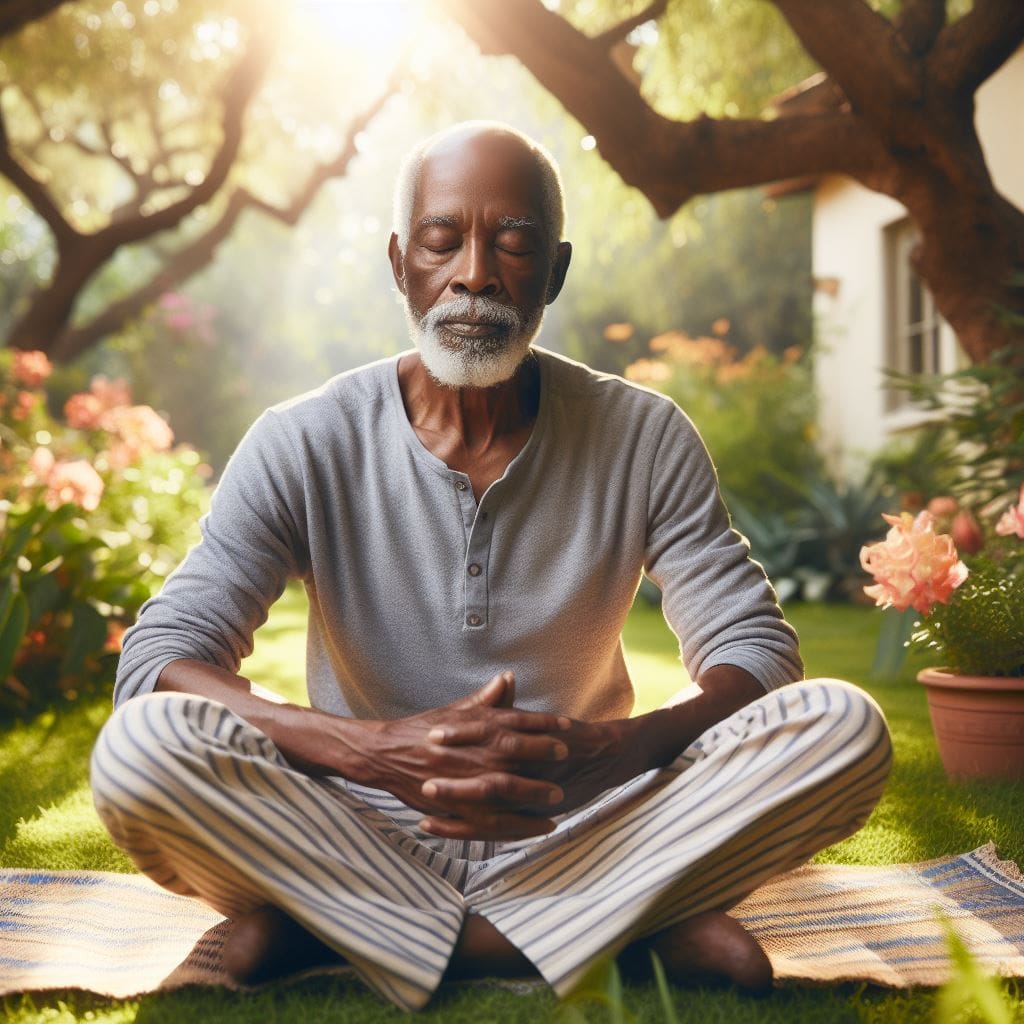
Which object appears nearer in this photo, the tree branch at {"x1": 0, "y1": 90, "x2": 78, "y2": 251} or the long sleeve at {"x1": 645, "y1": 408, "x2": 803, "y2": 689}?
the long sleeve at {"x1": 645, "y1": 408, "x2": 803, "y2": 689}

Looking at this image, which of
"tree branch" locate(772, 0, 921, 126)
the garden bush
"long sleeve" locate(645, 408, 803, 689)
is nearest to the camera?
"long sleeve" locate(645, 408, 803, 689)

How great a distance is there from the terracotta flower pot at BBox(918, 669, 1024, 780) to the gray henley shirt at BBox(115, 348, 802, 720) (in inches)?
52.4

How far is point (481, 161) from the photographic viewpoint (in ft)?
8.90

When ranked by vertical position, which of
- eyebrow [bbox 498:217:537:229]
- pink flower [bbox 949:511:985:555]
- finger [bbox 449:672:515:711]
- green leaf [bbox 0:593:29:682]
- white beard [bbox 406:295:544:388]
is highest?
eyebrow [bbox 498:217:537:229]

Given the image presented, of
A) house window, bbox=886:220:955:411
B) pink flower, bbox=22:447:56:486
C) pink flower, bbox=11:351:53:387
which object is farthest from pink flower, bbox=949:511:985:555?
Result: pink flower, bbox=11:351:53:387

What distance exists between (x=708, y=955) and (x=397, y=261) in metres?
1.66

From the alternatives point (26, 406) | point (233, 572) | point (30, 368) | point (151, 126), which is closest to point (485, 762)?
point (233, 572)

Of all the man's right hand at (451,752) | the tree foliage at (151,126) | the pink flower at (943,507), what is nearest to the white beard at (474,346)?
the man's right hand at (451,752)

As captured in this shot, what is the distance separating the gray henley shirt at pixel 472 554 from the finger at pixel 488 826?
1.71ft

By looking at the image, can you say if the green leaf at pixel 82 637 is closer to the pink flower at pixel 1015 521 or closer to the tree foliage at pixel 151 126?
the pink flower at pixel 1015 521

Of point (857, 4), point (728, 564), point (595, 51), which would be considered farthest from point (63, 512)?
point (857, 4)

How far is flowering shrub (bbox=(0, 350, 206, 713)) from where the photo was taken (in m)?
4.91

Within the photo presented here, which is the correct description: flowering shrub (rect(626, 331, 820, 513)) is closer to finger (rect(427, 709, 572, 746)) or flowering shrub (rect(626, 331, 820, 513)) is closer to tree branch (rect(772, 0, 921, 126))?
tree branch (rect(772, 0, 921, 126))

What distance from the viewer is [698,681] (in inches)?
99.3
